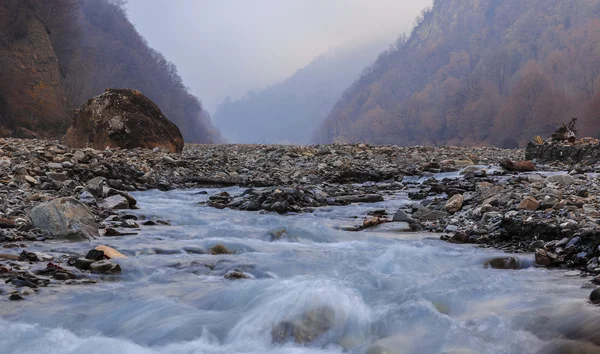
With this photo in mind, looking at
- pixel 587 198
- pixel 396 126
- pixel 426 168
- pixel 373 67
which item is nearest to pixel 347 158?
pixel 426 168

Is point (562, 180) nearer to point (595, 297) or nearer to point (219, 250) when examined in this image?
point (595, 297)

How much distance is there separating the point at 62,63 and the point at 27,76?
7.57 meters

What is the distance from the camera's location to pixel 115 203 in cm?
732

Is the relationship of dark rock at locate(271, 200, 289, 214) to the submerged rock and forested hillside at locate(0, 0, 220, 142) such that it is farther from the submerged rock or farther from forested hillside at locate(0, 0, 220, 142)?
forested hillside at locate(0, 0, 220, 142)

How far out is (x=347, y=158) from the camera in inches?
579

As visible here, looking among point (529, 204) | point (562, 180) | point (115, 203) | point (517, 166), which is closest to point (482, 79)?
point (517, 166)

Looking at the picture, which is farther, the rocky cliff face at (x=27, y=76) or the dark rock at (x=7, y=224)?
the rocky cliff face at (x=27, y=76)

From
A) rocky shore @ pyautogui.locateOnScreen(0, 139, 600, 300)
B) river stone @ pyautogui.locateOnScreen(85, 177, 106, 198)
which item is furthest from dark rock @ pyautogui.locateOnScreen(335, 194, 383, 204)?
river stone @ pyautogui.locateOnScreen(85, 177, 106, 198)

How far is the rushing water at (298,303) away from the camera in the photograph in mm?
3250

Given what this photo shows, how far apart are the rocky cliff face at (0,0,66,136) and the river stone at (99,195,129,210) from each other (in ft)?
74.0

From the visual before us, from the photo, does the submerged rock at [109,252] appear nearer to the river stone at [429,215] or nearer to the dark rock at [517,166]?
A: the river stone at [429,215]

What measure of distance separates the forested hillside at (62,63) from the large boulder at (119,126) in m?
14.0

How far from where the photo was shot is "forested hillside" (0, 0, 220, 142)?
1117 inches

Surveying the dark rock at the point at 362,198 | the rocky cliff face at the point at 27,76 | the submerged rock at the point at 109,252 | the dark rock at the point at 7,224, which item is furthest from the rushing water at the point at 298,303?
the rocky cliff face at the point at 27,76
